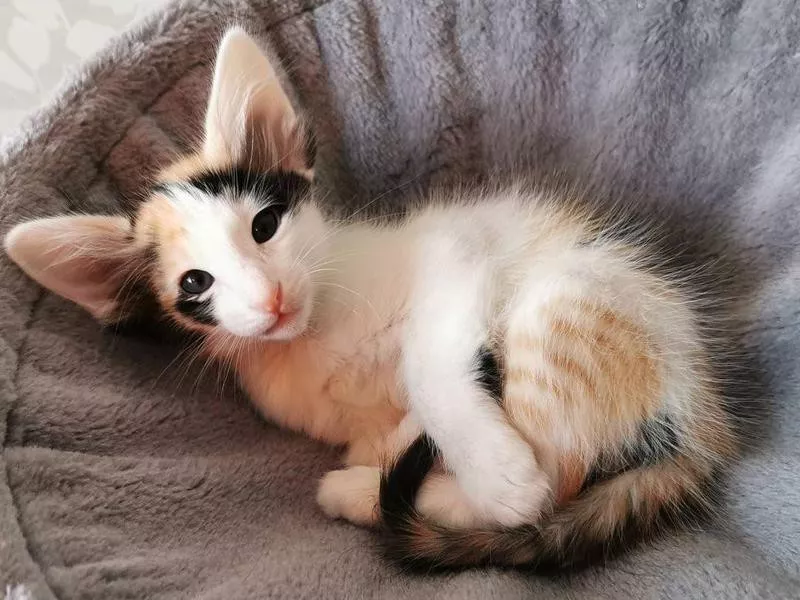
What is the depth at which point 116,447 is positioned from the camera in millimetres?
1135

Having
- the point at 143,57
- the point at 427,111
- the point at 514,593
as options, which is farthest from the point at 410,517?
the point at 143,57

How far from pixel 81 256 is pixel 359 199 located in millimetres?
659

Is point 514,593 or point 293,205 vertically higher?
point 293,205

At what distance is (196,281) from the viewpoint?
1116 millimetres

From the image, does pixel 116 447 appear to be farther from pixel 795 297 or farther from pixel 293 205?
pixel 795 297

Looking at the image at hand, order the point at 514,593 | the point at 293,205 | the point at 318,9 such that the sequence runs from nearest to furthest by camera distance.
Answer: the point at 514,593 → the point at 293,205 → the point at 318,9

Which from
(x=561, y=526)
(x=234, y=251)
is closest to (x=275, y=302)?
(x=234, y=251)

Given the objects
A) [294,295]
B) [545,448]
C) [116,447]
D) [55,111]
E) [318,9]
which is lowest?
[116,447]

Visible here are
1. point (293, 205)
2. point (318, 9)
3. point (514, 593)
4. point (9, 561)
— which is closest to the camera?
point (9, 561)

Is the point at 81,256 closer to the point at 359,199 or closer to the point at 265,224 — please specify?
the point at 265,224

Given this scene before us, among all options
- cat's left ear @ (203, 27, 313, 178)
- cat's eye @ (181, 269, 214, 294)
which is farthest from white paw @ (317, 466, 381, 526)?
cat's left ear @ (203, 27, 313, 178)

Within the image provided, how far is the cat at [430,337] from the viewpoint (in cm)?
103

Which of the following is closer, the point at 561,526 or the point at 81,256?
the point at 561,526

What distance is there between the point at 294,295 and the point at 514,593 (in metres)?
0.55
